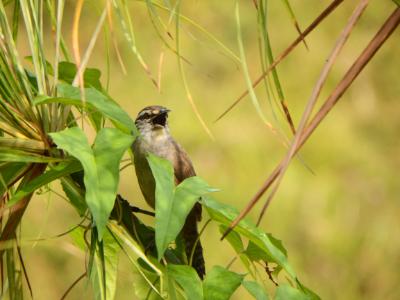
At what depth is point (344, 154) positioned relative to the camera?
5891mm

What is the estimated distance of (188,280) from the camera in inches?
50.0

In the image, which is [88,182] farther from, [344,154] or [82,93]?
[344,154]

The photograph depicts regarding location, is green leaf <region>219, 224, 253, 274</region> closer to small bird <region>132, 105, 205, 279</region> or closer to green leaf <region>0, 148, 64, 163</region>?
green leaf <region>0, 148, 64, 163</region>

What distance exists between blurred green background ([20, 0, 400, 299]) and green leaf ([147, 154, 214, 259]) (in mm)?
3069

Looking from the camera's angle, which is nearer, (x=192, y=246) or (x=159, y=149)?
(x=192, y=246)

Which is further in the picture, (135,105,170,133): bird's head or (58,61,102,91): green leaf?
(135,105,170,133): bird's head

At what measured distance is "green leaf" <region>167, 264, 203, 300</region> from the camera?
1.25 m

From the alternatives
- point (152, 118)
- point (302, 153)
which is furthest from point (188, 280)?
point (302, 153)

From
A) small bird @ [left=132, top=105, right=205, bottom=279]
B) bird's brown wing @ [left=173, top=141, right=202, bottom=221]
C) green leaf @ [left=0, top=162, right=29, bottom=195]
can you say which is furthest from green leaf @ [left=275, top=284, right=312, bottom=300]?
bird's brown wing @ [left=173, top=141, right=202, bottom=221]

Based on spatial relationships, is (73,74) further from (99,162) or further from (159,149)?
(159,149)

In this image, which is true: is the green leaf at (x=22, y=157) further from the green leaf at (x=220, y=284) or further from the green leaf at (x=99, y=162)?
the green leaf at (x=220, y=284)

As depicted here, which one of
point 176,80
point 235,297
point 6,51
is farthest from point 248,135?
point 6,51

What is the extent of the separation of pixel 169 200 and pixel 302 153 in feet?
14.7

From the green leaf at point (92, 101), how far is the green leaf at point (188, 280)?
0.21 metres
